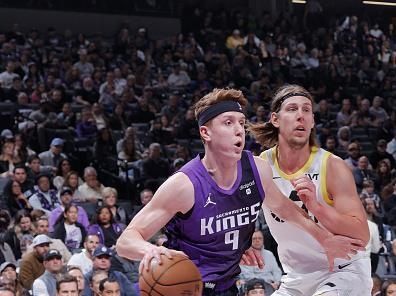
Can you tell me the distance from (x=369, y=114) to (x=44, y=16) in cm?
796

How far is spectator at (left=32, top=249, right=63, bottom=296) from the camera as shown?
29.5 feet

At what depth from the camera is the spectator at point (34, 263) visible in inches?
375

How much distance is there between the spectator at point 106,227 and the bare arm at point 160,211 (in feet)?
19.4

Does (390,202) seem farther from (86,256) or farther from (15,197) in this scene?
(15,197)

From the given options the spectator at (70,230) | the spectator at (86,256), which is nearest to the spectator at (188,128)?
the spectator at (70,230)

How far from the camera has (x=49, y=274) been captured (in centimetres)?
915

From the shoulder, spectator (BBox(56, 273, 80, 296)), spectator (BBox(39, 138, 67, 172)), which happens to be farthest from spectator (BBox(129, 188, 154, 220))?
the shoulder

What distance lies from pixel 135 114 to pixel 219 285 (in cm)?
1094

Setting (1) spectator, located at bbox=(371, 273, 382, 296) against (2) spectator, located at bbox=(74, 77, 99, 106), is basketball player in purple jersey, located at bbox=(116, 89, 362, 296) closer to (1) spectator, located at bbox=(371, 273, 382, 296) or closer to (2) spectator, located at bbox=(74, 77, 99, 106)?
(1) spectator, located at bbox=(371, 273, 382, 296)

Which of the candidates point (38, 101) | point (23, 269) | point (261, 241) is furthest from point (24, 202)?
point (38, 101)

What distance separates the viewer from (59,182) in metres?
12.2

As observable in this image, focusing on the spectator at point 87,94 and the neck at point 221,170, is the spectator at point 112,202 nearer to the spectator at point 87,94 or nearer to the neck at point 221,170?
the spectator at point 87,94

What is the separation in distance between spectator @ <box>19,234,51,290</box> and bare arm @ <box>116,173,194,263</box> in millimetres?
5242

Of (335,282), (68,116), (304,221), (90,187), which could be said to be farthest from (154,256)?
(68,116)
